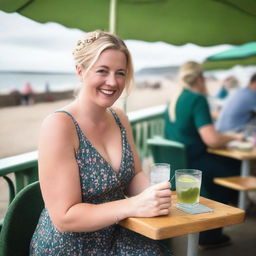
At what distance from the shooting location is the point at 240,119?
4.54 meters

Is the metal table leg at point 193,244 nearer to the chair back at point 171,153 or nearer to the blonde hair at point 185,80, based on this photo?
the chair back at point 171,153

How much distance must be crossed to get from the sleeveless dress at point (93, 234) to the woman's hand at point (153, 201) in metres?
0.20

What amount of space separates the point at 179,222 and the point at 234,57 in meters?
4.18

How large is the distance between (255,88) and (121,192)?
10.4ft

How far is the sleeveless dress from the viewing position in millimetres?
1589

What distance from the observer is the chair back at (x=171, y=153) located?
3.20 meters

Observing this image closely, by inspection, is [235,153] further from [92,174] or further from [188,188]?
[92,174]

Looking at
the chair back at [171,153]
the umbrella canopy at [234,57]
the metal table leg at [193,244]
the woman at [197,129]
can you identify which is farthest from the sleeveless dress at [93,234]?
→ the umbrella canopy at [234,57]

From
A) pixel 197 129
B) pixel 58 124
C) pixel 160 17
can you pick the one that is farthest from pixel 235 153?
pixel 58 124

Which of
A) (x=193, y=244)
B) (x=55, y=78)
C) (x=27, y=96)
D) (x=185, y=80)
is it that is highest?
(x=185, y=80)

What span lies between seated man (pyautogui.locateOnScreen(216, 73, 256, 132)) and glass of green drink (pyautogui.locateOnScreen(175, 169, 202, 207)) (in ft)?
9.78

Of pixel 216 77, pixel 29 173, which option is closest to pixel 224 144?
pixel 29 173

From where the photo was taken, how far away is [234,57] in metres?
5.27

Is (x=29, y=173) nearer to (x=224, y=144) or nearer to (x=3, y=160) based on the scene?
(x=3, y=160)
